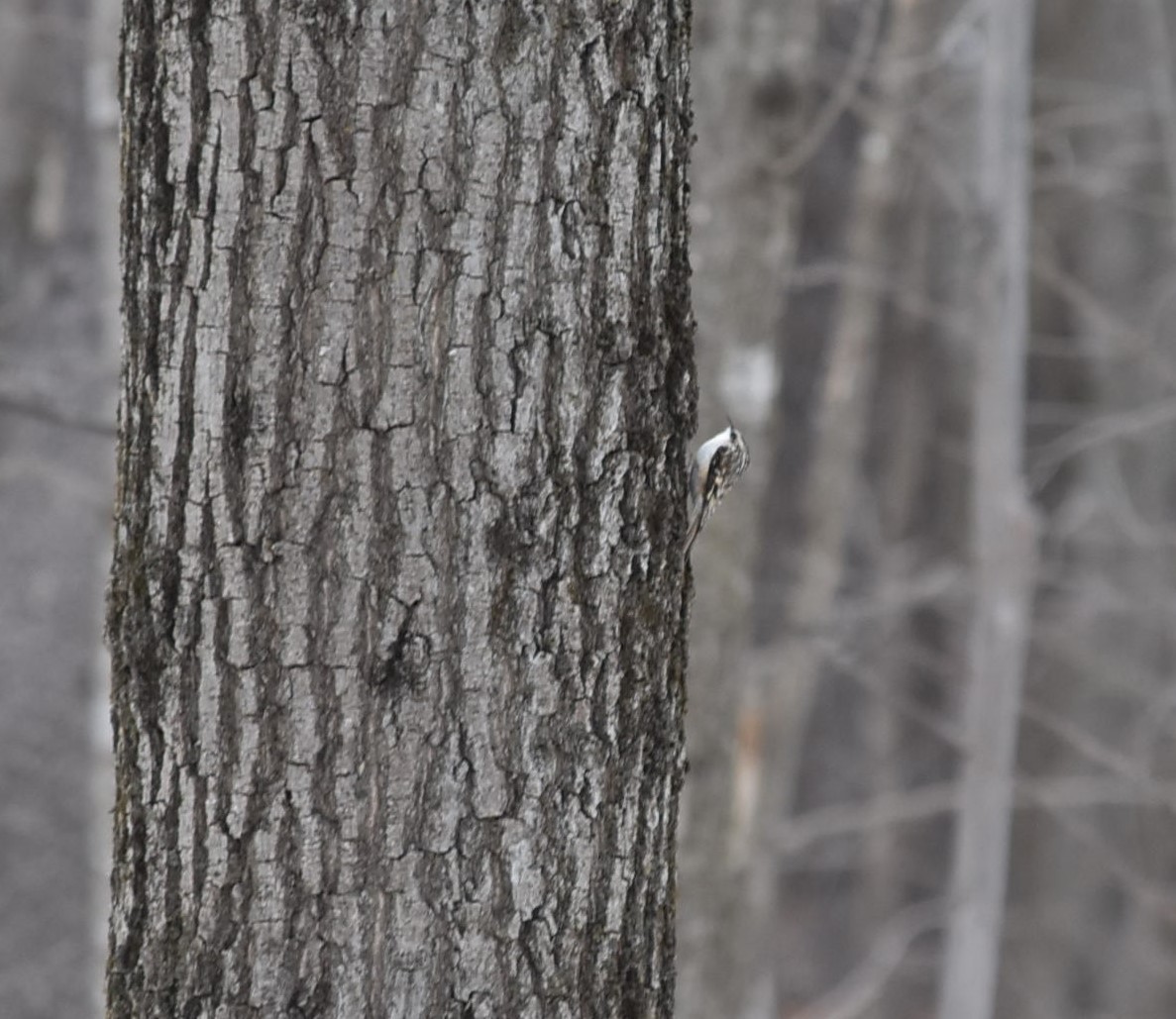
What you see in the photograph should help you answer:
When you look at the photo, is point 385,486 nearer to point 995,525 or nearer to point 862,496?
point 995,525

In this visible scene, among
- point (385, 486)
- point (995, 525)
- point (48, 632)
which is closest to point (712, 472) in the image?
point (385, 486)

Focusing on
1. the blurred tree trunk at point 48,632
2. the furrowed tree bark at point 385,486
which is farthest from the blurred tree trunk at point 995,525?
the blurred tree trunk at point 48,632

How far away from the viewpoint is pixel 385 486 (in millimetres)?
2102

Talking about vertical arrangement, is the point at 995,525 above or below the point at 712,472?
above

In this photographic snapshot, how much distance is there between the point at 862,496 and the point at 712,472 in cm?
980

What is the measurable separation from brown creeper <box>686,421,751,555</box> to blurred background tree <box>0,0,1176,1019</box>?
2.33 meters

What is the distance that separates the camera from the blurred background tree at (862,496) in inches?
225

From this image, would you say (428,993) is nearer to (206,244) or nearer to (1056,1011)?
(206,244)

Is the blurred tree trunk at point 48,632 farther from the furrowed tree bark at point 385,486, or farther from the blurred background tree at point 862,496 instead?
the furrowed tree bark at point 385,486

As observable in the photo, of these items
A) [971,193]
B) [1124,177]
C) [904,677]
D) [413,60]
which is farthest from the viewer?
[904,677]

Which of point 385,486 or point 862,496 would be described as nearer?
point 385,486

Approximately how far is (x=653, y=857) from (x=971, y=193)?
476 centimetres

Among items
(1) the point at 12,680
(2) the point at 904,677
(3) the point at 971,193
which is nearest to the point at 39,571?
(1) the point at 12,680

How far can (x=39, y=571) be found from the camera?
28.4 ft
